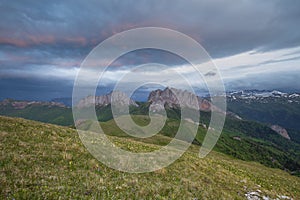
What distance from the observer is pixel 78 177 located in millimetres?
12578

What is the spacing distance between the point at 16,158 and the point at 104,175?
5389 millimetres

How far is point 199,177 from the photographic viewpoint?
17.5 m

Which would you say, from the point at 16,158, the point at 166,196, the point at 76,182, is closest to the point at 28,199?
the point at 76,182

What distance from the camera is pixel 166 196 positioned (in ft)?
41.4

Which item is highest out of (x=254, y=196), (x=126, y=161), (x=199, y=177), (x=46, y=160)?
(x=46, y=160)

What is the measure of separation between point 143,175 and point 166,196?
3261 mm

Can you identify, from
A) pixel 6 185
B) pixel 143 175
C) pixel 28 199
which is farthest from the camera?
pixel 143 175

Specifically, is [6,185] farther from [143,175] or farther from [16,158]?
[143,175]

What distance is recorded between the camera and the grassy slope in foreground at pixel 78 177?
10531mm

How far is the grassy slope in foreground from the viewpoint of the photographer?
415 inches

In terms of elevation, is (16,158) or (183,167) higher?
(16,158)

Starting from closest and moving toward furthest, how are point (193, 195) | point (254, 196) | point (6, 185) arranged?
point (6, 185) < point (193, 195) < point (254, 196)

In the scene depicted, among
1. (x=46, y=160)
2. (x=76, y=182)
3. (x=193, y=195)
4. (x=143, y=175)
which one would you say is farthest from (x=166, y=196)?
(x=46, y=160)

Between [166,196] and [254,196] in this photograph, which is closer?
[166,196]
